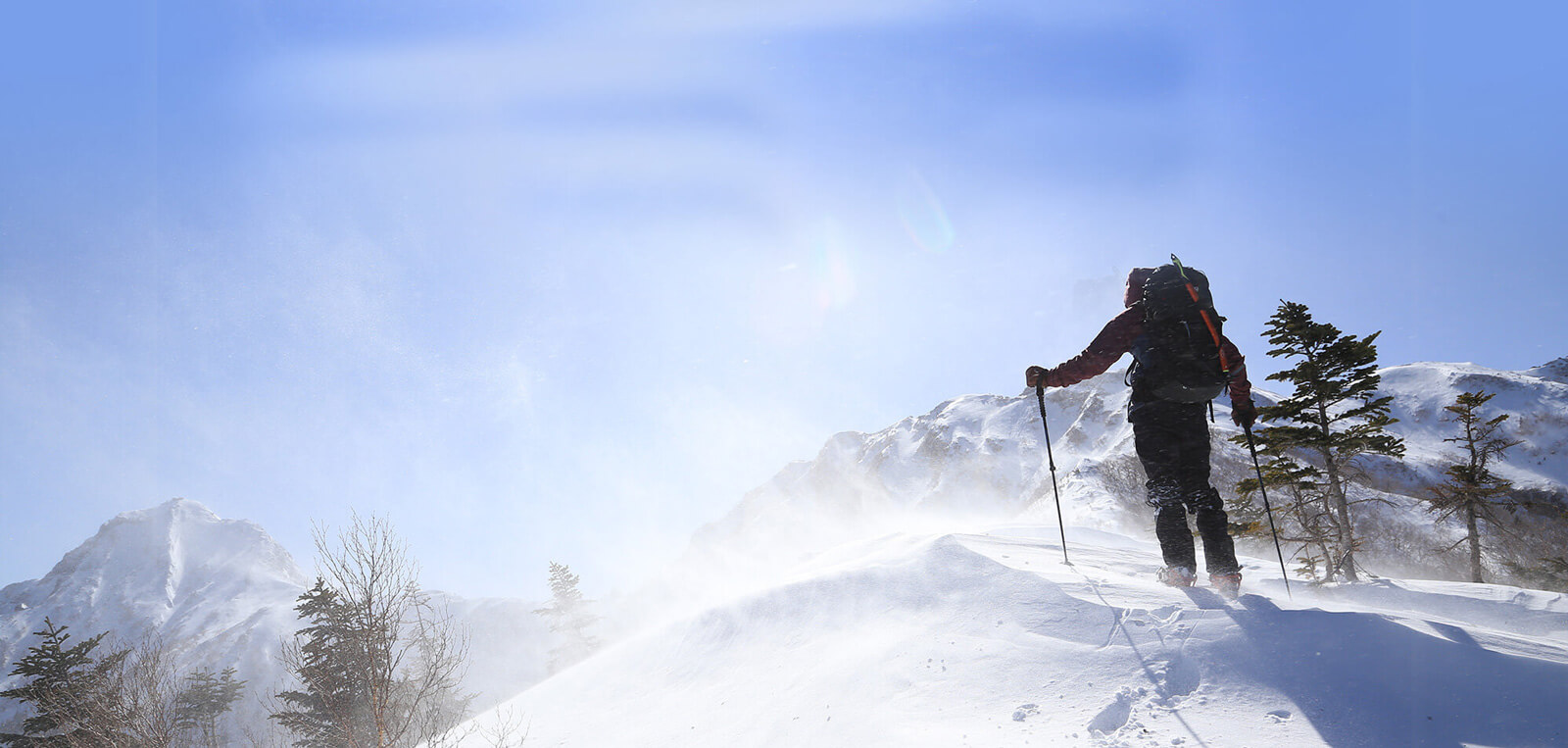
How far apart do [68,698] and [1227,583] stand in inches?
1028

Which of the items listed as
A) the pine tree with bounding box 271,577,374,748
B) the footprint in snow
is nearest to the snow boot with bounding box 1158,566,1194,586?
the footprint in snow

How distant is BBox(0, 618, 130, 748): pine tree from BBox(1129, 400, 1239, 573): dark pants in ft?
68.4

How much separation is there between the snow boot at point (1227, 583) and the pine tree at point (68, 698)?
21.0m

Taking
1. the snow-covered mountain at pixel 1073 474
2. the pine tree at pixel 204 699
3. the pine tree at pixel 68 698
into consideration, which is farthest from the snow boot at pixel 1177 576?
the pine tree at pixel 204 699

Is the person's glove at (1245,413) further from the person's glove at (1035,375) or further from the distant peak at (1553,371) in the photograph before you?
the distant peak at (1553,371)

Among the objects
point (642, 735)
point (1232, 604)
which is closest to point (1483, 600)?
point (1232, 604)

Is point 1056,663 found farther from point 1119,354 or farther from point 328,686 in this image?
point 328,686

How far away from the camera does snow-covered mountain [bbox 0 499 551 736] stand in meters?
116

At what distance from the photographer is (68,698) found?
15.7 metres

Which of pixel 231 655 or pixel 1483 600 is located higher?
pixel 1483 600

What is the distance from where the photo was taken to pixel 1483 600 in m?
5.73

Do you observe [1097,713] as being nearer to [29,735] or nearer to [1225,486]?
[29,735]

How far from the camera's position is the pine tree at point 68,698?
45.3 ft

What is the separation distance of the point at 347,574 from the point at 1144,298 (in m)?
14.1
